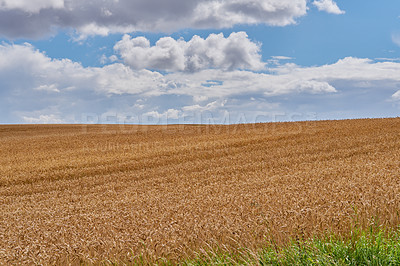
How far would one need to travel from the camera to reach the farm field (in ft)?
15.4

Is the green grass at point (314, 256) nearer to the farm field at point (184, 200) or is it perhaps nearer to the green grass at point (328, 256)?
the green grass at point (328, 256)

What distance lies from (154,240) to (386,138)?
65.6 ft

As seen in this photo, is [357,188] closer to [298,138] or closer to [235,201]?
[235,201]

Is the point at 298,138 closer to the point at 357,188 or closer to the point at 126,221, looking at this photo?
the point at 357,188

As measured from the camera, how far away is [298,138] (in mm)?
23641

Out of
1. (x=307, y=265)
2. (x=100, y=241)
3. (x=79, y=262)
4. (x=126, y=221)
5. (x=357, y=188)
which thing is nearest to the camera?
(x=307, y=265)

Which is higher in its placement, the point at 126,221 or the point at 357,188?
the point at 357,188

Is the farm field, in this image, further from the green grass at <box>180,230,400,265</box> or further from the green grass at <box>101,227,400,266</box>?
the green grass at <box>180,230,400,265</box>

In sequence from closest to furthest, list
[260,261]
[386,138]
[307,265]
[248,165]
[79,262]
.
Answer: [307,265] → [260,261] → [79,262] → [248,165] → [386,138]

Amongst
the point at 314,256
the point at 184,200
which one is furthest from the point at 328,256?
the point at 184,200

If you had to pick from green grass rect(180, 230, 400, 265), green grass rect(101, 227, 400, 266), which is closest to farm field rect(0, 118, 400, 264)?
green grass rect(101, 227, 400, 266)

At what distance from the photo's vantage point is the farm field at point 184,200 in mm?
4703

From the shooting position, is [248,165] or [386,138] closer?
[248,165]

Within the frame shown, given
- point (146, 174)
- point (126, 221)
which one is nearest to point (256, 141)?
point (146, 174)
